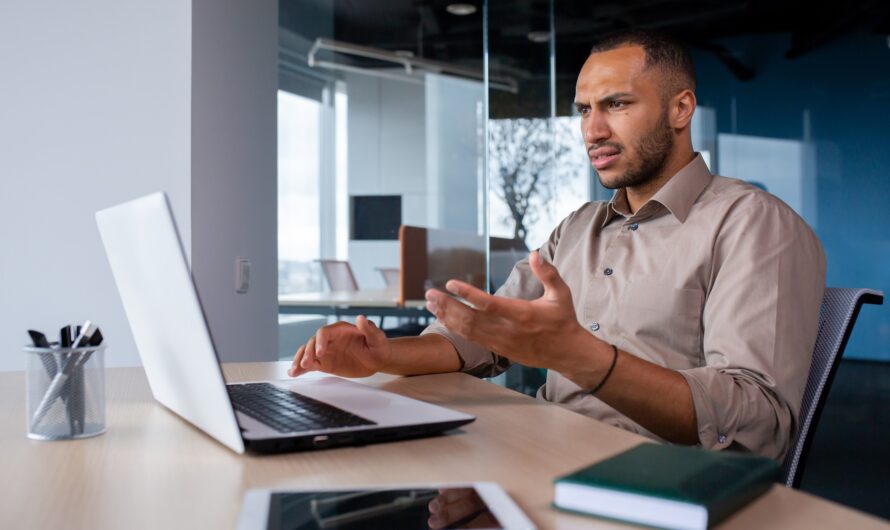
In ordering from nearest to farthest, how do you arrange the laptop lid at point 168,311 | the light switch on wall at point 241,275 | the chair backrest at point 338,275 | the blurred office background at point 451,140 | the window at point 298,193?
the laptop lid at point 168,311, the light switch on wall at point 241,275, the window at point 298,193, the blurred office background at point 451,140, the chair backrest at point 338,275

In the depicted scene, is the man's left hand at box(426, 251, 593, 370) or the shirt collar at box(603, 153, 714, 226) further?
the shirt collar at box(603, 153, 714, 226)

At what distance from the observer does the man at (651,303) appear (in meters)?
1.03

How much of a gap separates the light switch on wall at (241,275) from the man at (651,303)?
1097 mm

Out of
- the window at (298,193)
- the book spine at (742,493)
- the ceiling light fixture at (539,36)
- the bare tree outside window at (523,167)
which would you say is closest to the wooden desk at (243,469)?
the book spine at (742,493)

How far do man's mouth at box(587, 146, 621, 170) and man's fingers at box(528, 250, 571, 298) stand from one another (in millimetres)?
708

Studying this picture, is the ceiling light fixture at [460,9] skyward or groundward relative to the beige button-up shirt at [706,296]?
skyward

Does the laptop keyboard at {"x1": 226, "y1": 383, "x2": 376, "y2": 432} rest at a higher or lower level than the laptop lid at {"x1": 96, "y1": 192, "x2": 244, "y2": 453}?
lower

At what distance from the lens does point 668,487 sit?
23.4 inches

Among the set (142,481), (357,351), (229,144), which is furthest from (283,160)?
(142,481)

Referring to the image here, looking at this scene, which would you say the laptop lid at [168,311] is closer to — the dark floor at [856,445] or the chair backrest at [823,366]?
the chair backrest at [823,366]

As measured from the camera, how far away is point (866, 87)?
696cm

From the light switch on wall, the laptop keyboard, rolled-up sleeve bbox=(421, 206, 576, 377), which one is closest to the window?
the light switch on wall

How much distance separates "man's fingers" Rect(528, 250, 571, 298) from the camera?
0.90 metres

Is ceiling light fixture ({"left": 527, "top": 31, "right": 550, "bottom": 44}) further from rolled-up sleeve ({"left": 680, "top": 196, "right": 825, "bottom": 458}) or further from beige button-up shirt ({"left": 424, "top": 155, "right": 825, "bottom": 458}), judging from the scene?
rolled-up sleeve ({"left": 680, "top": 196, "right": 825, "bottom": 458})
